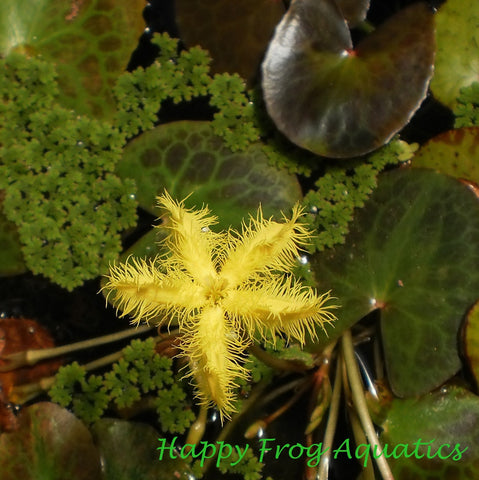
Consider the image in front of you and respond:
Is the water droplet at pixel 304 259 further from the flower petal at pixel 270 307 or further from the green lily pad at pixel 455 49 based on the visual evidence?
the green lily pad at pixel 455 49

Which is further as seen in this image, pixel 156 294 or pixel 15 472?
pixel 15 472

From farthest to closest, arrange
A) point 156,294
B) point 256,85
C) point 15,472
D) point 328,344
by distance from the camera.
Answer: point 256,85 < point 328,344 < point 15,472 < point 156,294

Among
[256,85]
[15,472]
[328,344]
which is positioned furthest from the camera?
[256,85]

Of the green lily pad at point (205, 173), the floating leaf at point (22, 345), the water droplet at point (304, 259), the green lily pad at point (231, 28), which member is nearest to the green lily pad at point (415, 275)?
the water droplet at point (304, 259)

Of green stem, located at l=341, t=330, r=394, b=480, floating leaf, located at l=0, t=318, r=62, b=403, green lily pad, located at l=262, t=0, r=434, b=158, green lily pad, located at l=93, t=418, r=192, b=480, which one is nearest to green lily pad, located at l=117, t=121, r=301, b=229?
green lily pad, located at l=262, t=0, r=434, b=158

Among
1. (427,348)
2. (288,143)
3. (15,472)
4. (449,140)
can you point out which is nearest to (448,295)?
(427,348)

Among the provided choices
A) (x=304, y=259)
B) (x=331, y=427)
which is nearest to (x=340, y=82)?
(x=304, y=259)

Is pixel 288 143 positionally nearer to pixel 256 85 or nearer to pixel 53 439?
pixel 256 85
